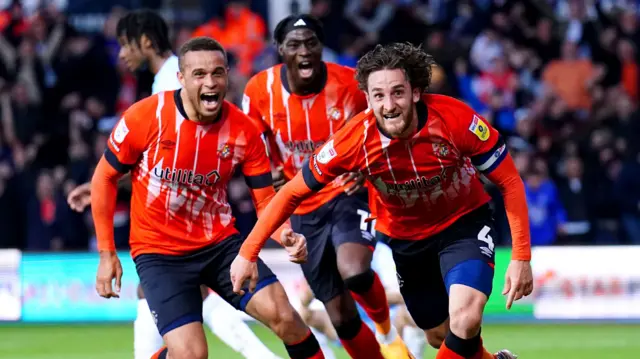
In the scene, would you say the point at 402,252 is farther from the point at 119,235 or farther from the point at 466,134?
the point at 119,235

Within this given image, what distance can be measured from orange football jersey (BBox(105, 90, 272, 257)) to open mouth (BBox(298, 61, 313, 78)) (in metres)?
1.05

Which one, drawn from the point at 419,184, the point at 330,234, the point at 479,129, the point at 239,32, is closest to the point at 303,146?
the point at 330,234

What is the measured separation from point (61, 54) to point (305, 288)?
275 inches

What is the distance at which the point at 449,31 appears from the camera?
16.5m

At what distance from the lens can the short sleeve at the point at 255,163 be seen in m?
7.11

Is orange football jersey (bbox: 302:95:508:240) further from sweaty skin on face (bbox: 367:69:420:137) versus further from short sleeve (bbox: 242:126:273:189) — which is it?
short sleeve (bbox: 242:126:273:189)

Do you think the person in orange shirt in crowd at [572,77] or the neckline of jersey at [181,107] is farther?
the person in orange shirt in crowd at [572,77]

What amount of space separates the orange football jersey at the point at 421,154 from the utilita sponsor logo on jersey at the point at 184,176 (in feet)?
2.14

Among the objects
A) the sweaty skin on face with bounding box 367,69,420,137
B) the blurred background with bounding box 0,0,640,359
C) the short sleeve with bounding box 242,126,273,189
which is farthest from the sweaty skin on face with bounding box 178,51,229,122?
the blurred background with bounding box 0,0,640,359

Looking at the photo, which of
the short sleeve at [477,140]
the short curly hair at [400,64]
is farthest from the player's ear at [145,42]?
the short sleeve at [477,140]

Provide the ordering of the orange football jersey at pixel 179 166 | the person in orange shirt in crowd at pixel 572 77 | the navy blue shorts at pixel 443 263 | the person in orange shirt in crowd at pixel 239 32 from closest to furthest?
the navy blue shorts at pixel 443 263 < the orange football jersey at pixel 179 166 < the person in orange shirt in crowd at pixel 572 77 < the person in orange shirt in crowd at pixel 239 32

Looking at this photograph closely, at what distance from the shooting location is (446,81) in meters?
14.2

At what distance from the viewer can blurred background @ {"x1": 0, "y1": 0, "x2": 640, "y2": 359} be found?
13117 mm

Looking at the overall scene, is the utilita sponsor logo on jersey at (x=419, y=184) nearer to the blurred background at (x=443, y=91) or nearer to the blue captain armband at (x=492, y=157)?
the blue captain armband at (x=492, y=157)
